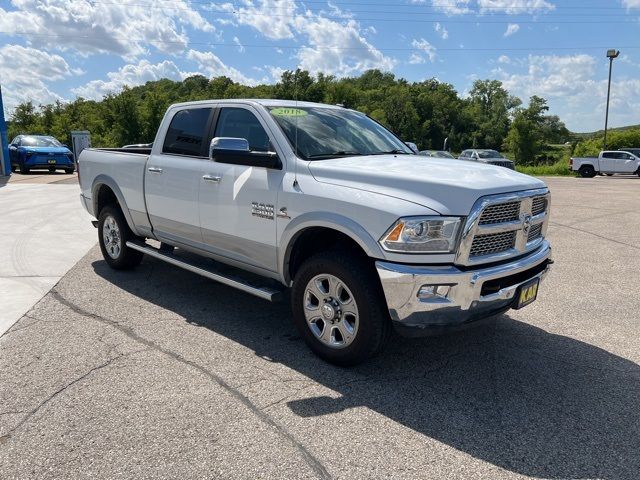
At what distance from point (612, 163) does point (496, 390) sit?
33.7 m

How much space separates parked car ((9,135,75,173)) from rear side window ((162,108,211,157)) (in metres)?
17.9

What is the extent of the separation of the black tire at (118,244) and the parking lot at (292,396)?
0.89 m

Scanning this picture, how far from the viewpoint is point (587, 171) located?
→ 3238cm

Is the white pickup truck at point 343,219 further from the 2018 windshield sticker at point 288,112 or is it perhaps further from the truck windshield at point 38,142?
the truck windshield at point 38,142

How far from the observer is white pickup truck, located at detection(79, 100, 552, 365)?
320 centimetres

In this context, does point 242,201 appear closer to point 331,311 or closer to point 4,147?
point 331,311

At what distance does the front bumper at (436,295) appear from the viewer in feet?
10.3

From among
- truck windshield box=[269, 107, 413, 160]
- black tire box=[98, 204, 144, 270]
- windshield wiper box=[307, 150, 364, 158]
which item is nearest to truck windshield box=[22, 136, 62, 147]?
black tire box=[98, 204, 144, 270]

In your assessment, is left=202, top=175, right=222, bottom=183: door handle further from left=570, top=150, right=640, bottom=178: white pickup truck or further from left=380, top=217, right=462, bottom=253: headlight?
left=570, top=150, right=640, bottom=178: white pickup truck

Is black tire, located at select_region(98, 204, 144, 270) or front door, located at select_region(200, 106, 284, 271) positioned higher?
front door, located at select_region(200, 106, 284, 271)

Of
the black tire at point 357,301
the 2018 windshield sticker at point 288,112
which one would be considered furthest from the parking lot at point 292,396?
the 2018 windshield sticker at point 288,112

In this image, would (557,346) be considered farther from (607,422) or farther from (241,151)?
(241,151)

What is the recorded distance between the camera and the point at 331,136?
437 centimetres

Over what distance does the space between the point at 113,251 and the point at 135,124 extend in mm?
54089
